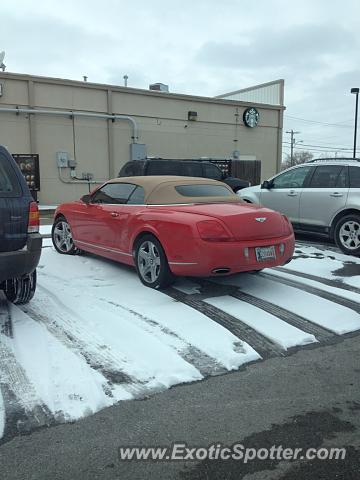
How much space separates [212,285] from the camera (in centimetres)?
611

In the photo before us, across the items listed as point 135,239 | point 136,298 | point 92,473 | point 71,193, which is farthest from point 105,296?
point 71,193

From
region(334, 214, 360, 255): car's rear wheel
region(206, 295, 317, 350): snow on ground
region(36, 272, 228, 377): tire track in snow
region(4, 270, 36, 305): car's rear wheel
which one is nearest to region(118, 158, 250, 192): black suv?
region(334, 214, 360, 255): car's rear wheel

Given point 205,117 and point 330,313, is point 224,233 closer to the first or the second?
point 330,313

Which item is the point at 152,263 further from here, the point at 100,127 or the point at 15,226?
the point at 100,127

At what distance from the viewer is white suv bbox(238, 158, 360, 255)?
834 cm

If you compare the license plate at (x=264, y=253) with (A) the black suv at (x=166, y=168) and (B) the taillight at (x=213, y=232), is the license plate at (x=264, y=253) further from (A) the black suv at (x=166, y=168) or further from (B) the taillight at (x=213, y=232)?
(A) the black suv at (x=166, y=168)

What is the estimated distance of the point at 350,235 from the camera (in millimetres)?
8266

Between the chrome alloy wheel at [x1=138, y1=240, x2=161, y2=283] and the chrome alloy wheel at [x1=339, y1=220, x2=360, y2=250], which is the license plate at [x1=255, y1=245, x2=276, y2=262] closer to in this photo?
the chrome alloy wheel at [x1=138, y1=240, x2=161, y2=283]

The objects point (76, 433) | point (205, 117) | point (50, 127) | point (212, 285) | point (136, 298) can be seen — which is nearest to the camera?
point (76, 433)

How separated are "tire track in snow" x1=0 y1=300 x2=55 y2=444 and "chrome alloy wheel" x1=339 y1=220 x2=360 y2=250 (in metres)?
6.13

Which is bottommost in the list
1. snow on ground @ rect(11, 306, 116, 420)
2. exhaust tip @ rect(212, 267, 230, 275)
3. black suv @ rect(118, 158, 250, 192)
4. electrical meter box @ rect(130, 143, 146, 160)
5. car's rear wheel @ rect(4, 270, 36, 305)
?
snow on ground @ rect(11, 306, 116, 420)

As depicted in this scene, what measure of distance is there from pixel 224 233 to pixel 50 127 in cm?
1387

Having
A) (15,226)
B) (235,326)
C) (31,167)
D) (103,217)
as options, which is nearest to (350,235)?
(103,217)

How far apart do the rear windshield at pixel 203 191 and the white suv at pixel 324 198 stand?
2.73m
